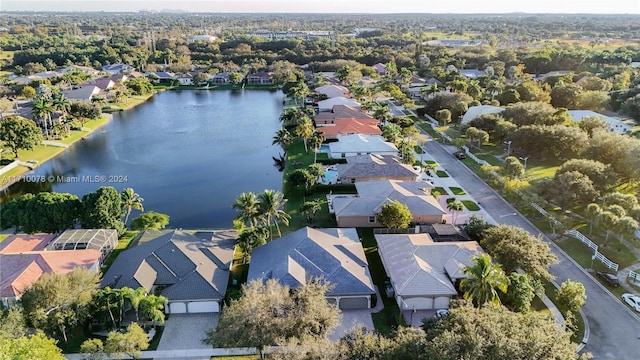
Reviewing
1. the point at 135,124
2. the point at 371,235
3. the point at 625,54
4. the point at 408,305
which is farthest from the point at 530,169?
the point at 625,54

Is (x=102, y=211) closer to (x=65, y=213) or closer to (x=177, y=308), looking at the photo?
(x=65, y=213)

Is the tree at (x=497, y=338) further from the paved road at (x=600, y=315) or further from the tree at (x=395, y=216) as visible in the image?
the tree at (x=395, y=216)

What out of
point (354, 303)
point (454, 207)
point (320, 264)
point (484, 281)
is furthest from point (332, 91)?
point (484, 281)

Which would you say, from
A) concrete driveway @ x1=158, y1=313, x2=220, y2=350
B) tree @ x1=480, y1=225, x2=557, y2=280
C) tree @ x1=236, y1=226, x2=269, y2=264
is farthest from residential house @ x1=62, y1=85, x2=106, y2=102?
tree @ x1=480, y1=225, x2=557, y2=280

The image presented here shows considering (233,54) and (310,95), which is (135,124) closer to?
(310,95)

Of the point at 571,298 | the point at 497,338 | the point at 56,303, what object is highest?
the point at 497,338

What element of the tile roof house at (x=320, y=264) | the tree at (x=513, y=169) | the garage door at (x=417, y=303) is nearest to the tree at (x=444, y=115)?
the tree at (x=513, y=169)
